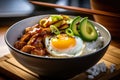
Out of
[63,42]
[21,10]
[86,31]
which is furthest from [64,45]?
[21,10]

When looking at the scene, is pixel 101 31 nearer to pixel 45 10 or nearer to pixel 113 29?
pixel 113 29

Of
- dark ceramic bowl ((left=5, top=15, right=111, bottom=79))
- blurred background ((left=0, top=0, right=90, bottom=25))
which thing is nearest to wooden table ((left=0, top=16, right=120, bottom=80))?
dark ceramic bowl ((left=5, top=15, right=111, bottom=79))

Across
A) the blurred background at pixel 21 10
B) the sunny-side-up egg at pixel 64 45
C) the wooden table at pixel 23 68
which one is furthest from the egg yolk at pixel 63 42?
the blurred background at pixel 21 10

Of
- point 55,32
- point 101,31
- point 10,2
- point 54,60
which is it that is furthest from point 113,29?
point 10,2

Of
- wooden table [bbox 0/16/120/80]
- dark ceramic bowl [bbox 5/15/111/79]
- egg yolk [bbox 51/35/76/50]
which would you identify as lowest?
wooden table [bbox 0/16/120/80]

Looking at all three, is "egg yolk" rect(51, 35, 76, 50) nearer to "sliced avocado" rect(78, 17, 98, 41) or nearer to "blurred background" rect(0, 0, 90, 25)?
"sliced avocado" rect(78, 17, 98, 41)

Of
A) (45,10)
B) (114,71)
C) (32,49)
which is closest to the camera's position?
(32,49)
